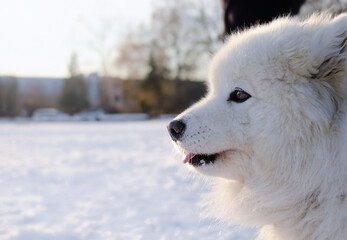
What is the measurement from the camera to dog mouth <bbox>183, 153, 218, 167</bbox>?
2162 mm

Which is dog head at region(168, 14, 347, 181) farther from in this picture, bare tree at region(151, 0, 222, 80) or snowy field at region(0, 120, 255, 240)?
bare tree at region(151, 0, 222, 80)

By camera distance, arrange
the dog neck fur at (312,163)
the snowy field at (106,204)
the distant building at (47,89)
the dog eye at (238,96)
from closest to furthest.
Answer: the dog neck fur at (312,163) → the dog eye at (238,96) → the snowy field at (106,204) → the distant building at (47,89)

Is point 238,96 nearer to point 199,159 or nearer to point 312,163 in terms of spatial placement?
point 199,159

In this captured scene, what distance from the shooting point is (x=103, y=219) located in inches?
126

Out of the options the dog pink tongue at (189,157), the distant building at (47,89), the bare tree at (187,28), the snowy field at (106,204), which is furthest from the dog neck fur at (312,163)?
the distant building at (47,89)

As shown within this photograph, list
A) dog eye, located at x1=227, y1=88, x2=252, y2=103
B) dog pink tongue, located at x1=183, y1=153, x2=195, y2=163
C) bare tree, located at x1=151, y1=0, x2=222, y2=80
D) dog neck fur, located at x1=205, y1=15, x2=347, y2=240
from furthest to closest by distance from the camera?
bare tree, located at x1=151, y1=0, x2=222, y2=80
dog pink tongue, located at x1=183, y1=153, x2=195, y2=163
dog eye, located at x1=227, y1=88, x2=252, y2=103
dog neck fur, located at x1=205, y1=15, x2=347, y2=240

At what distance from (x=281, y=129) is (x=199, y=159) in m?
0.59

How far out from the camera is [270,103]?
6.36 ft

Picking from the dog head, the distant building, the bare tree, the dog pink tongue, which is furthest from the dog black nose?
the distant building

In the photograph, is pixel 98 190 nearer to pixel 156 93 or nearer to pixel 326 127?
pixel 326 127

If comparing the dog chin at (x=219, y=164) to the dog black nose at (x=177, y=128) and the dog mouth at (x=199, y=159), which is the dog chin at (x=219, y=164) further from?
the dog black nose at (x=177, y=128)

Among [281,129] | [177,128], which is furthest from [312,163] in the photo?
[177,128]

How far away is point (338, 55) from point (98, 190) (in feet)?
11.8

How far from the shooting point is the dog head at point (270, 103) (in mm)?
1813
